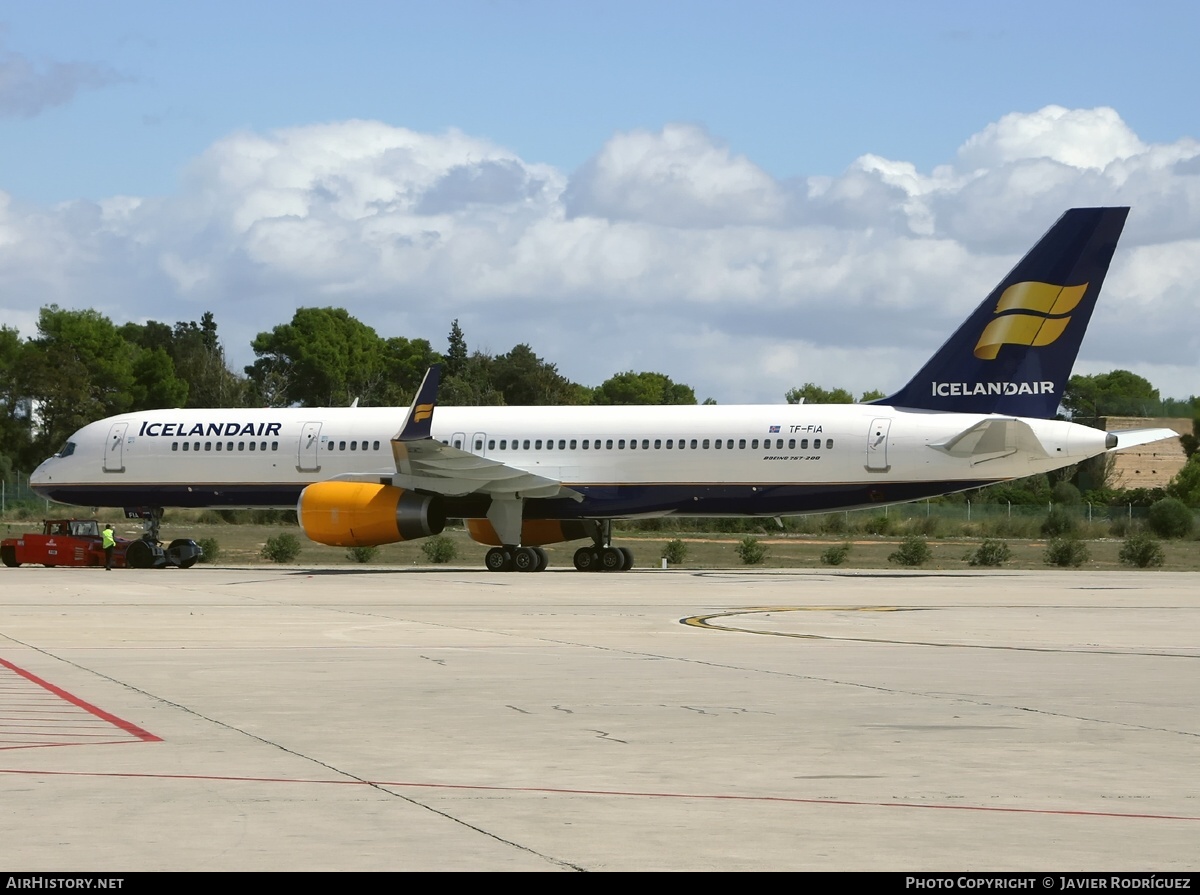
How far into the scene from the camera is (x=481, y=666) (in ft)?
51.5

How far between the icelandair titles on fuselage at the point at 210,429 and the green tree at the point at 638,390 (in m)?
93.9

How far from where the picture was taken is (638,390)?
14125 centimetres

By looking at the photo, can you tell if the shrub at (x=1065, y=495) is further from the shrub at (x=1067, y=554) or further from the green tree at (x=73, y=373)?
the green tree at (x=73, y=373)

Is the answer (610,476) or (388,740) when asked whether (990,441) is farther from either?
(388,740)

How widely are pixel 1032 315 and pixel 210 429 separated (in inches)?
784

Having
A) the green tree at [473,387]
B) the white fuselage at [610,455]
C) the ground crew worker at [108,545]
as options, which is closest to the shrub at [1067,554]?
the white fuselage at [610,455]

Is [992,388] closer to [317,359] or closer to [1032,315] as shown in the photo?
[1032,315]

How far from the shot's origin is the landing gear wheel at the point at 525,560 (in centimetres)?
3797

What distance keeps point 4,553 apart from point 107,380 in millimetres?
68711

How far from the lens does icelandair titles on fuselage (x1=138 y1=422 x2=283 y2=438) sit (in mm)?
40344

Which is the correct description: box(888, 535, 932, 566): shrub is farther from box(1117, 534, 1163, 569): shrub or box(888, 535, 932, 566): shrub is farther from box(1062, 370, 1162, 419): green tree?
box(1062, 370, 1162, 419): green tree

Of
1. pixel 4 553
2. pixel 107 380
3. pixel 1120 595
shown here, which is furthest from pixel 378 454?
pixel 107 380

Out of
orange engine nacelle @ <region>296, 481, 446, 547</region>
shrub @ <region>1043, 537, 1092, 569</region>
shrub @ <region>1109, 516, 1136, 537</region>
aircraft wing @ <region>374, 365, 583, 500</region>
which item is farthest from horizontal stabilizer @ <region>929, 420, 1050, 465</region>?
shrub @ <region>1109, 516, 1136, 537</region>

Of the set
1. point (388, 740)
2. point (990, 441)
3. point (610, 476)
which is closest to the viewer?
point (388, 740)
